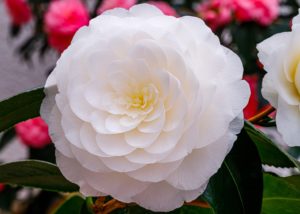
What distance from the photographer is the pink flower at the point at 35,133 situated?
1194 millimetres

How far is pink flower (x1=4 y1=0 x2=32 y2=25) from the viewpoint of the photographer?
1.54 m

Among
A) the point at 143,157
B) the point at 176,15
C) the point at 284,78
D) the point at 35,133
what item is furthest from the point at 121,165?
the point at 176,15

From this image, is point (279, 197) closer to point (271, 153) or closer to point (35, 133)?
point (271, 153)

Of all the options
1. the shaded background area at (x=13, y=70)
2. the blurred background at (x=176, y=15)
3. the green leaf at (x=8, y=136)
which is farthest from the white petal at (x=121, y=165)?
the shaded background area at (x=13, y=70)

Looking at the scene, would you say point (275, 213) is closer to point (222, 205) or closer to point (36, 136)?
point (222, 205)

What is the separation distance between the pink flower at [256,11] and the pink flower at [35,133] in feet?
1.56

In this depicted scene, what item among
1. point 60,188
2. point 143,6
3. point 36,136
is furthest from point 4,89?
point 143,6

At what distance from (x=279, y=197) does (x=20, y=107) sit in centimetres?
24

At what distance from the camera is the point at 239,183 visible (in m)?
0.40

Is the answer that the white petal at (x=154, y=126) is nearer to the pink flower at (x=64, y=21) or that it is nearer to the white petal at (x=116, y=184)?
the white petal at (x=116, y=184)

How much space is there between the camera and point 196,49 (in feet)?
1.15

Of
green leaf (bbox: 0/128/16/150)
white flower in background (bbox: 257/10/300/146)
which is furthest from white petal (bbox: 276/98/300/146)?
green leaf (bbox: 0/128/16/150)

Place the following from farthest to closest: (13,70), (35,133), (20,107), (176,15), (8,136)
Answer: (13,70), (8,136), (176,15), (35,133), (20,107)

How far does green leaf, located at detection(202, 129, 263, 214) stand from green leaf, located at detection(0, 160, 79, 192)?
172mm
